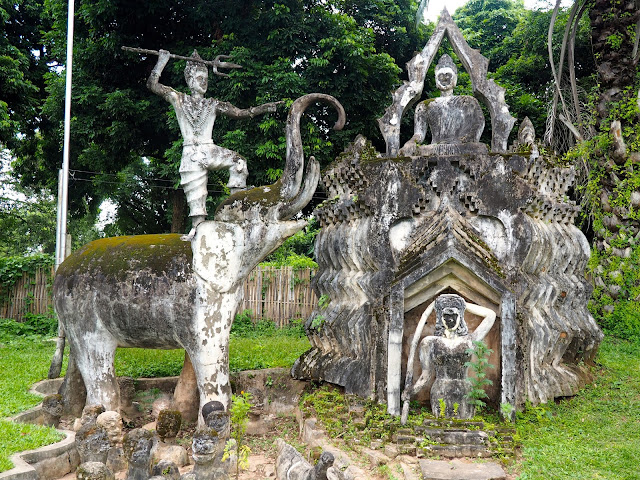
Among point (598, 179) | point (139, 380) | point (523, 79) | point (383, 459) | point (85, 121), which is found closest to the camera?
point (383, 459)

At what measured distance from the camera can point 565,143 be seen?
42.8ft

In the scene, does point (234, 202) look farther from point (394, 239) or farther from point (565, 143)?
point (565, 143)

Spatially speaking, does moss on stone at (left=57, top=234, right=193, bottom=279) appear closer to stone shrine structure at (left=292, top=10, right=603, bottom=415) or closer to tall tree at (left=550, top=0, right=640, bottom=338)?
stone shrine structure at (left=292, top=10, right=603, bottom=415)

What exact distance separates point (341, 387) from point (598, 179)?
7396 mm

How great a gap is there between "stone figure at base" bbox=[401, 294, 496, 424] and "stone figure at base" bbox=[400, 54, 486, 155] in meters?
2.06

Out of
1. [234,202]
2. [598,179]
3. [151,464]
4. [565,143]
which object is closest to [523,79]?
[565,143]

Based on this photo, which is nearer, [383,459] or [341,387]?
[383,459]

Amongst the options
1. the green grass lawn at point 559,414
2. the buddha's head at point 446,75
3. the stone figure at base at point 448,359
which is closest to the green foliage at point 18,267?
the green grass lawn at point 559,414

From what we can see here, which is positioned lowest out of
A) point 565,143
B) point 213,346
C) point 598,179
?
point 213,346

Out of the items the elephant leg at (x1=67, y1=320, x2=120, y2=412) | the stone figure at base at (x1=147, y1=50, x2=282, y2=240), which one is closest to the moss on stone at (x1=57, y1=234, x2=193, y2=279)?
the stone figure at base at (x1=147, y1=50, x2=282, y2=240)

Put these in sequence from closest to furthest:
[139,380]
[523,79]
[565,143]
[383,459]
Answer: [383,459]
[139,380]
[565,143]
[523,79]

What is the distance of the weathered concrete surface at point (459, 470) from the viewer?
15.5ft

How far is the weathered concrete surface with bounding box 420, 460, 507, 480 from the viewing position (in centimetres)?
473

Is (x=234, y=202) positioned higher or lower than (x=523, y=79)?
lower
